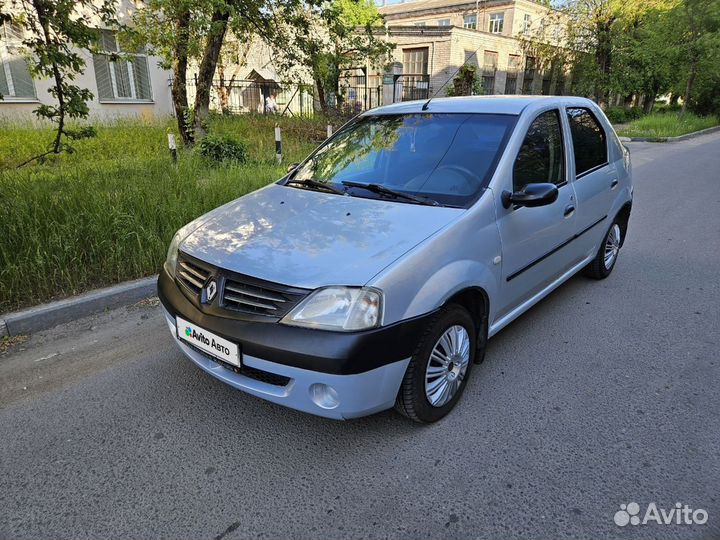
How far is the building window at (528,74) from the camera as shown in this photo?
3522 centimetres

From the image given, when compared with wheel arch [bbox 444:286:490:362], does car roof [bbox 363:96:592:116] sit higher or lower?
higher

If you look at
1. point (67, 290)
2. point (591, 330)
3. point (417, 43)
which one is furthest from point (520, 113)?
point (417, 43)

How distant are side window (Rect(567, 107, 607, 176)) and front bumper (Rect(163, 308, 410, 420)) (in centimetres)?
257

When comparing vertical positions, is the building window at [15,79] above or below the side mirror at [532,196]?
above

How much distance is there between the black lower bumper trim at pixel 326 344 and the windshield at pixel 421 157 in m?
0.97

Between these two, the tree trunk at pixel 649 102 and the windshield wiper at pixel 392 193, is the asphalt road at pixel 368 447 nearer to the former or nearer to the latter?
the windshield wiper at pixel 392 193

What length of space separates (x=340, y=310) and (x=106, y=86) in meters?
15.7

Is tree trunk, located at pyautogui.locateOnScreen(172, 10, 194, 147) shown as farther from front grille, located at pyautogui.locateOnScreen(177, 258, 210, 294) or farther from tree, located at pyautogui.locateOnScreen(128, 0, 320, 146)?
front grille, located at pyautogui.locateOnScreen(177, 258, 210, 294)

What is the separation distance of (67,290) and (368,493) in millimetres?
3313

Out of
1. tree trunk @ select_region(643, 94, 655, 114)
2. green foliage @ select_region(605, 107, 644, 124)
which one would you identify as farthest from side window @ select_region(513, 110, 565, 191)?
tree trunk @ select_region(643, 94, 655, 114)

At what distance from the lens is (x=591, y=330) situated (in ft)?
12.6

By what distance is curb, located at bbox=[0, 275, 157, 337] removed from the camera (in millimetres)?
3746

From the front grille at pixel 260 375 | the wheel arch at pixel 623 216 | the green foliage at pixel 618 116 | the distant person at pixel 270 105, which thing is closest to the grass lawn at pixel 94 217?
the front grille at pixel 260 375

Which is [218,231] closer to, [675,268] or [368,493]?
[368,493]
